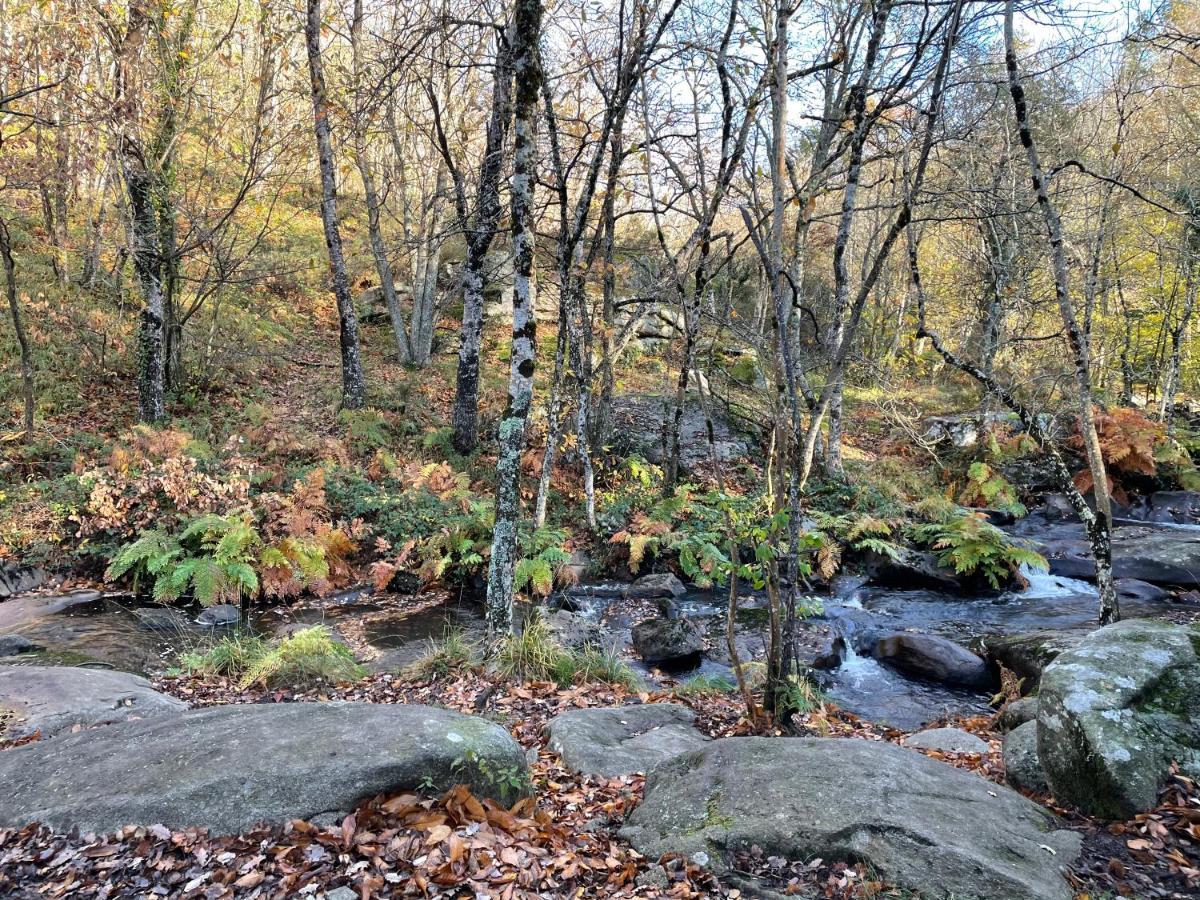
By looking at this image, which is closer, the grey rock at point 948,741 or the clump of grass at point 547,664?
the grey rock at point 948,741

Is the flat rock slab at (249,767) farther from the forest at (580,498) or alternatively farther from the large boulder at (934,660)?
the large boulder at (934,660)

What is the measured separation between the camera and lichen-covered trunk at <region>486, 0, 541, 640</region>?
6.61 m

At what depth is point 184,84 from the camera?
1245 cm

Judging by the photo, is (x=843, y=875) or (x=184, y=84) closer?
(x=843, y=875)

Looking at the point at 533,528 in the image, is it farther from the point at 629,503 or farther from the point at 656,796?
the point at 656,796

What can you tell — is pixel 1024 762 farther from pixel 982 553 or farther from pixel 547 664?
pixel 982 553

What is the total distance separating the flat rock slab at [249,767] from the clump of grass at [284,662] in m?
2.62

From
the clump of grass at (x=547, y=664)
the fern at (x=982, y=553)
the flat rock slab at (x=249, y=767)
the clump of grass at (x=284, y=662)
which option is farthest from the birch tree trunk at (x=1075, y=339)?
the clump of grass at (x=284, y=662)

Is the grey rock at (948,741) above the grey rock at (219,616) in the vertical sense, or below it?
above

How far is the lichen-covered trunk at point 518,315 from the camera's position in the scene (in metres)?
6.61

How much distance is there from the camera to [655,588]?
1158 cm

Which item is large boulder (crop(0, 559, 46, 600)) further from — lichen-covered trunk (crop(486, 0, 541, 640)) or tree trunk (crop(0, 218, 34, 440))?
lichen-covered trunk (crop(486, 0, 541, 640))

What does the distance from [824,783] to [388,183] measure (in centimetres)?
1688

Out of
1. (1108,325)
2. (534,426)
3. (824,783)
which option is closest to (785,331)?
(824,783)
